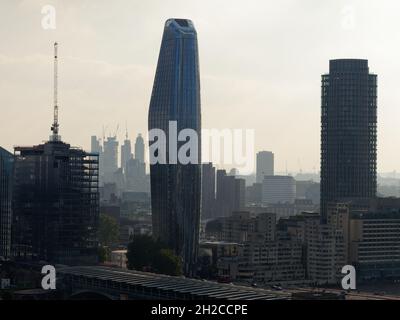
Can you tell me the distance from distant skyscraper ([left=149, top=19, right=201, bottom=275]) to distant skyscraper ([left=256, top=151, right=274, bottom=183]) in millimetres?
3014

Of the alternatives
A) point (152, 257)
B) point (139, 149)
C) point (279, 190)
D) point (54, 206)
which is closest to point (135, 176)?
point (279, 190)

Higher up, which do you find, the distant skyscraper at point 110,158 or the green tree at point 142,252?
the distant skyscraper at point 110,158

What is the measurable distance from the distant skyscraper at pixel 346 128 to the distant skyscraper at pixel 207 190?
547 cm

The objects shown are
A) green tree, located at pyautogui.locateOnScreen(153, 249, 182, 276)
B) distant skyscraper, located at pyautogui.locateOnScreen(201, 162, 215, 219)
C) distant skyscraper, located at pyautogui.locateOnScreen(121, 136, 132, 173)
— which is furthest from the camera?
distant skyscraper, located at pyautogui.locateOnScreen(121, 136, 132, 173)

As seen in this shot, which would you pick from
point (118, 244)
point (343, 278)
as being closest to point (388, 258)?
point (343, 278)

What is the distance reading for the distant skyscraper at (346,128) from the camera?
50.1 m

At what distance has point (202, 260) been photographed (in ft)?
121

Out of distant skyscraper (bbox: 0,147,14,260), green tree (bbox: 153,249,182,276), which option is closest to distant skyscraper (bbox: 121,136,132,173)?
distant skyscraper (bbox: 0,147,14,260)

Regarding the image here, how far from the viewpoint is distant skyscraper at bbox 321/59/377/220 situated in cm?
5012

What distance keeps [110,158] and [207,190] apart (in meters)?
18.9

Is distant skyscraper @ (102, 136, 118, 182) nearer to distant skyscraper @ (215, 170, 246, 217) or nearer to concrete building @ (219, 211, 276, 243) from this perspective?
distant skyscraper @ (215, 170, 246, 217)

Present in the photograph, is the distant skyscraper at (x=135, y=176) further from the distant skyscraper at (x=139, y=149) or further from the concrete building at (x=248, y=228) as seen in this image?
the concrete building at (x=248, y=228)

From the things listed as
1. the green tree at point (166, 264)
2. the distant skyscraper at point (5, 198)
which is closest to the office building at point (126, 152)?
the distant skyscraper at point (5, 198)

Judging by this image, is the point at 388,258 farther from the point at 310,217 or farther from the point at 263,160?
the point at 263,160
